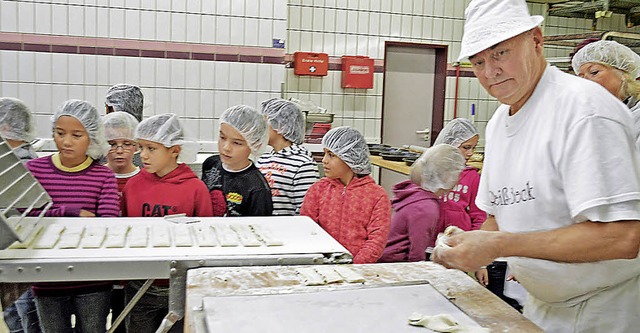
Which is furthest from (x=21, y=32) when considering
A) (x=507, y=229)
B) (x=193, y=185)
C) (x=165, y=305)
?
(x=507, y=229)

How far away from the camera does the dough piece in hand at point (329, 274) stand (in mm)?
1479

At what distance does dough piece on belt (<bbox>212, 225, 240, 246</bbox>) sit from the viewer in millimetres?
1856

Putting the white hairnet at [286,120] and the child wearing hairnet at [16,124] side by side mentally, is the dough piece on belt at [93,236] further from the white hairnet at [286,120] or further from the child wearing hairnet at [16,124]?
the white hairnet at [286,120]

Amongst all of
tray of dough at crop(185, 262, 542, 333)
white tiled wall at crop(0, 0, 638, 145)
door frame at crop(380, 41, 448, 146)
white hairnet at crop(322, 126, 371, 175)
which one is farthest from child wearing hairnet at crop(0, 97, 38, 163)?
door frame at crop(380, 41, 448, 146)

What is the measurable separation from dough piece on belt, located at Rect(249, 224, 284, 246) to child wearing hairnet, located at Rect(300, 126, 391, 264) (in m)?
0.47

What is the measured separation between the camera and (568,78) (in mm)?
1313

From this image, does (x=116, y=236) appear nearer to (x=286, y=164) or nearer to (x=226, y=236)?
(x=226, y=236)

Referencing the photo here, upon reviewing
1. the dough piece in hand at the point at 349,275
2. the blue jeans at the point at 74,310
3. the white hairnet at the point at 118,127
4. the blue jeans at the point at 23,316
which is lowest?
the blue jeans at the point at 23,316

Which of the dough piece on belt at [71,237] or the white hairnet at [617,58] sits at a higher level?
the white hairnet at [617,58]

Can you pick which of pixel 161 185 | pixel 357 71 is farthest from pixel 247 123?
pixel 357 71

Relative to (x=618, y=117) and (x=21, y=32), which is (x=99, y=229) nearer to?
(x=618, y=117)

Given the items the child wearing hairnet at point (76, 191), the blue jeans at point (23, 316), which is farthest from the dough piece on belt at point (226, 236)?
the blue jeans at point (23, 316)

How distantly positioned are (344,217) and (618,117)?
4.74ft

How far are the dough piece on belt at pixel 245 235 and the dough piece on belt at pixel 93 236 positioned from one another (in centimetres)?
46
